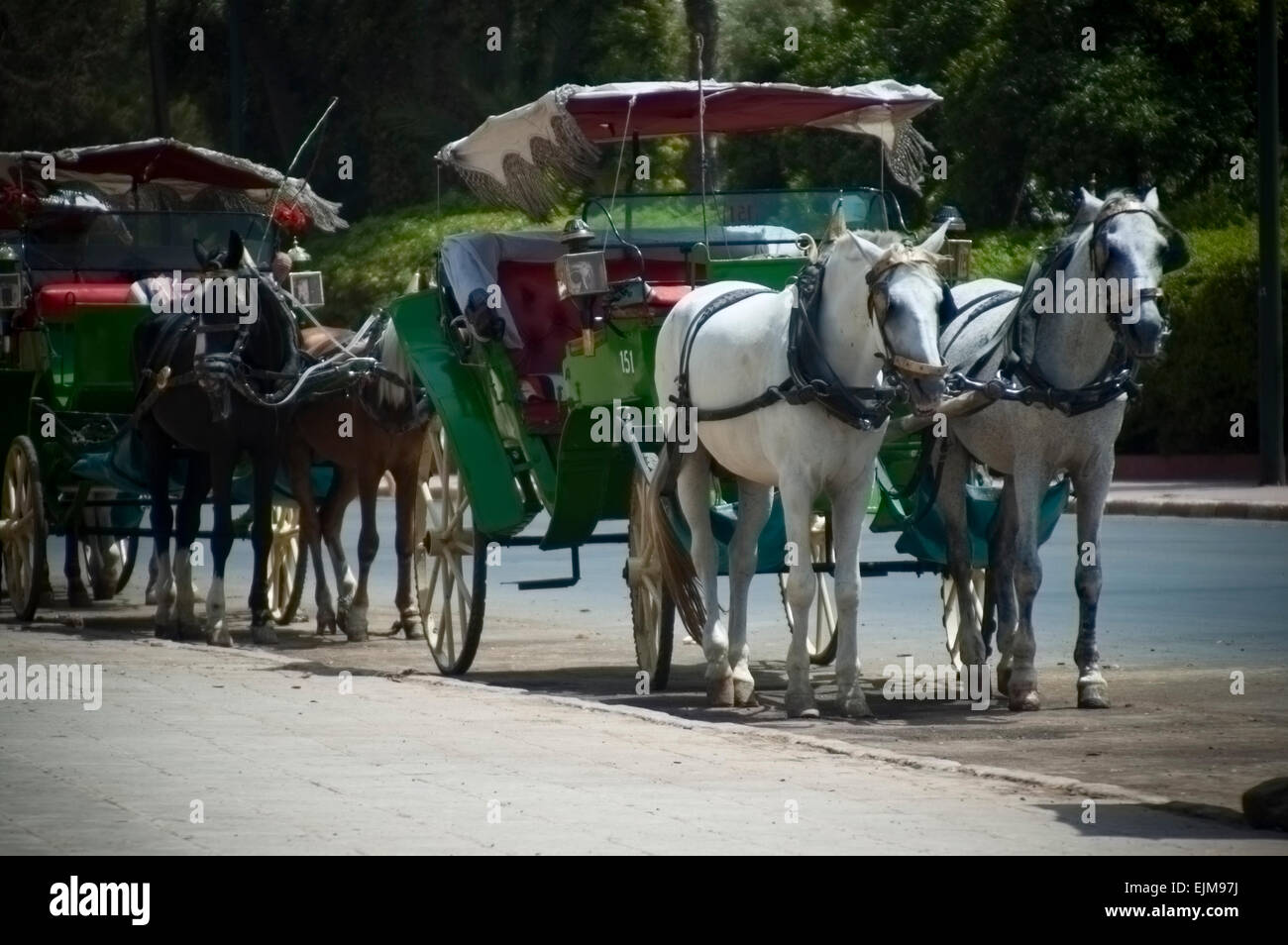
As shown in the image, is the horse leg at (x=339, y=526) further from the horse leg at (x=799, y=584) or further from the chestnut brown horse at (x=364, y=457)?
the horse leg at (x=799, y=584)

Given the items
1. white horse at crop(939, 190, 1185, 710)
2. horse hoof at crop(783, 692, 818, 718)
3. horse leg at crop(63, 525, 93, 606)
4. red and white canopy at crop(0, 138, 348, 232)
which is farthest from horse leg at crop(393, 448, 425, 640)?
white horse at crop(939, 190, 1185, 710)

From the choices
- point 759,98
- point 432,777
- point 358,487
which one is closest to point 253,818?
point 432,777

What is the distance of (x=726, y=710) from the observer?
1106 cm

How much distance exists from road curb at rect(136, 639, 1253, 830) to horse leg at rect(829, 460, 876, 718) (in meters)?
0.54

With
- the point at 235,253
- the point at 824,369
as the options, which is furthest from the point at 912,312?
the point at 235,253

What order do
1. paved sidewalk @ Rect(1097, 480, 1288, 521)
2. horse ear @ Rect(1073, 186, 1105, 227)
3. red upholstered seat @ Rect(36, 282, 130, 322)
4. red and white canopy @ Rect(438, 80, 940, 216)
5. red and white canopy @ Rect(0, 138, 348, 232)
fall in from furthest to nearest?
1. paved sidewalk @ Rect(1097, 480, 1288, 521)
2. red and white canopy @ Rect(0, 138, 348, 232)
3. red upholstered seat @ Rect(36, 282, 130, 322)
4. red and white canopy @ Rect(438, 80, 940, 216)
5. horse ear @ Rect(1073, 186, 1105, 227)

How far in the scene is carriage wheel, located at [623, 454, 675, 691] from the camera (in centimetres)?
1190

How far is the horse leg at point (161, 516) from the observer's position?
1527 cm

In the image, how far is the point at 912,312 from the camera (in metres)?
10.1

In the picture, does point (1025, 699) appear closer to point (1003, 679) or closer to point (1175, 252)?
point (1003, 679)

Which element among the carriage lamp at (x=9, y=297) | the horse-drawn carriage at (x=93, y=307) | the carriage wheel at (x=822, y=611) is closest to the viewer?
the carriage wheel at (x=822, y=611)

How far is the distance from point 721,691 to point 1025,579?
1517 mm

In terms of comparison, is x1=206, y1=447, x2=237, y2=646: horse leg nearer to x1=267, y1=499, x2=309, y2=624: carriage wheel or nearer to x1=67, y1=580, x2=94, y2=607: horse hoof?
x1=267, y1=499, x2=309, y2=624: carriage wheel

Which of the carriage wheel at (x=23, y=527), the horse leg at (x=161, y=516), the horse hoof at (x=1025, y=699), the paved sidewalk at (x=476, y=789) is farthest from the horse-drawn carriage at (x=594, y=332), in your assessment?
the carriage wheel at (x=23, y=527)
